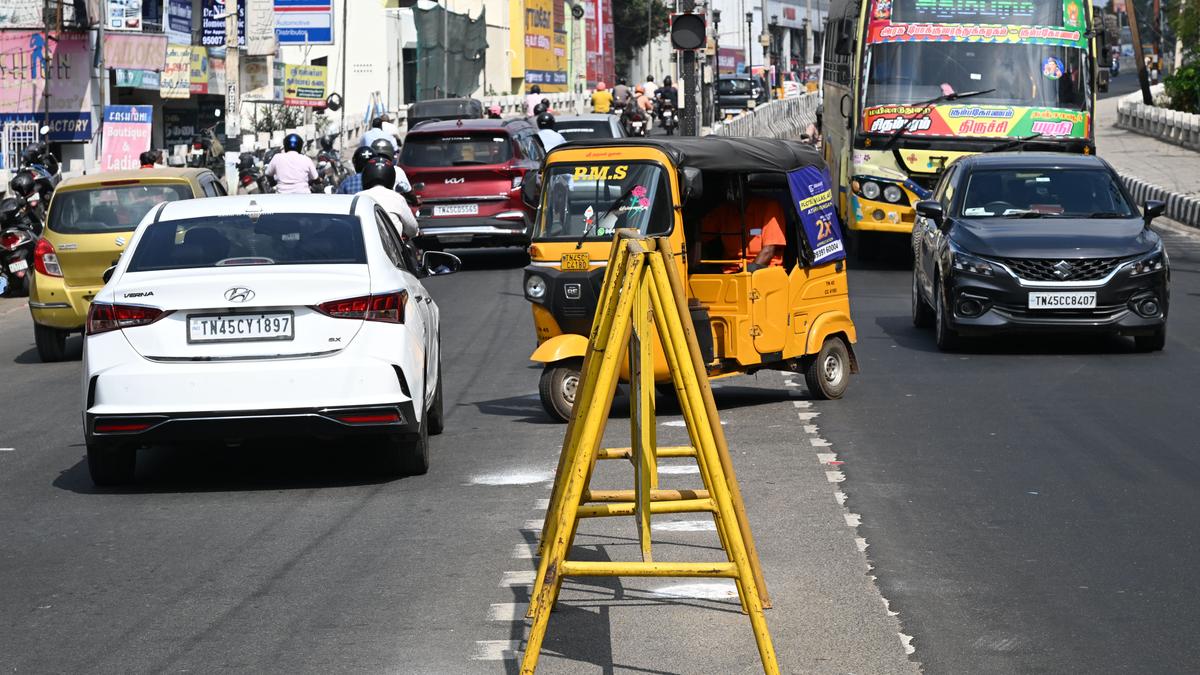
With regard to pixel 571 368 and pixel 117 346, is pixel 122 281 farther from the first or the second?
pixel 571 368

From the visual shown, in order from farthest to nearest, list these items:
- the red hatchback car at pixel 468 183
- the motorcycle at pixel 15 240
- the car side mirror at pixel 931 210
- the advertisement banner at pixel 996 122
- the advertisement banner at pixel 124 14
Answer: the advertisement banner at pixel 124 14
the red hatchback car at pixel 468 183
the advertisement banner at pixel 996 122
the motorcycle at pixel 15 240
the car side mirror at pixel 931 210

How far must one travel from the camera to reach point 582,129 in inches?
1236

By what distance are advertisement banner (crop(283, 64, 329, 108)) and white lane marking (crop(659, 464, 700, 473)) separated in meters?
36.6

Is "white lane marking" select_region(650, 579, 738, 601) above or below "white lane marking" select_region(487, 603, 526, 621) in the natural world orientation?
above

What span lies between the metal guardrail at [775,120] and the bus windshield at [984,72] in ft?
75.8

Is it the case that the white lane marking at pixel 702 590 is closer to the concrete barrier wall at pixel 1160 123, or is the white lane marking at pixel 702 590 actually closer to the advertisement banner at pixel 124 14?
the advertisement banner at pixel 124 14

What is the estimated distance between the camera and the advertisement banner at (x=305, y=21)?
47.2m

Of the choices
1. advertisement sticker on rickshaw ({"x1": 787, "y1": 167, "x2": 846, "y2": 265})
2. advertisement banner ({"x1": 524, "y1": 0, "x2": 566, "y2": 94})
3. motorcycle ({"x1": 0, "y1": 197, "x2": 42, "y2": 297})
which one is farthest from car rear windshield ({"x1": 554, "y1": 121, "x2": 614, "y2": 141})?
advertisement banner ({"x1": 524, "y1": 0, "x2": 566, "y2": 94})

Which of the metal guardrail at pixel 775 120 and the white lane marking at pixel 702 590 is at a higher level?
the metal guardrail at pixel 775 120

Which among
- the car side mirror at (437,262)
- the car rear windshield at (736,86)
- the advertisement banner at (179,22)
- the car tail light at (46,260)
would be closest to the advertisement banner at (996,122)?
the car tail light at (46,260)

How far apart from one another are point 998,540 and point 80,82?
93.7 ft

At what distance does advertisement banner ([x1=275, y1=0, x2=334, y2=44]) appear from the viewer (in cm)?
4725

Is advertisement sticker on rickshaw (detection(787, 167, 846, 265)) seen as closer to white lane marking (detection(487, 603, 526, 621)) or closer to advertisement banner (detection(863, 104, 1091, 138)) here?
white lane marking (detection(487, 603, 526, 621))

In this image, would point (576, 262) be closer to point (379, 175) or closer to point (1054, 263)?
point (379, 175)
